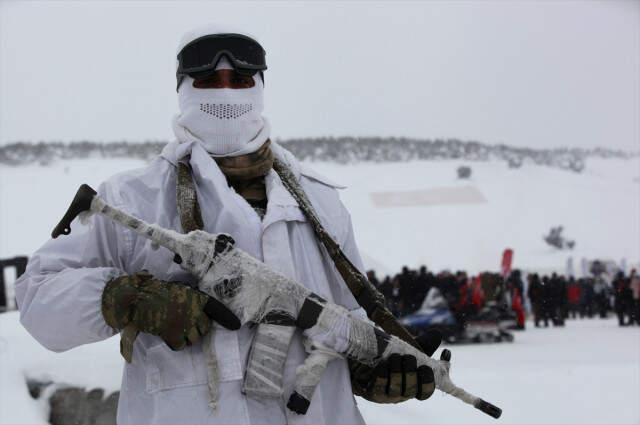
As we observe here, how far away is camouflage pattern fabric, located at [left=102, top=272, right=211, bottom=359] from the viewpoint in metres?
1.84

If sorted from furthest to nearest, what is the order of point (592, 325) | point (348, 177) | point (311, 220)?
point (348, 177)
point (592, 325)
point (311, 220)

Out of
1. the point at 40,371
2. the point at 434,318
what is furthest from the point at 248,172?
the point at 434,318

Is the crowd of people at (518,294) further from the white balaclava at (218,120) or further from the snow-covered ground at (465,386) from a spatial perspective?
the white balaclava at (218,120)

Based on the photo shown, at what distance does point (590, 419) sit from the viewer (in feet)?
17.3

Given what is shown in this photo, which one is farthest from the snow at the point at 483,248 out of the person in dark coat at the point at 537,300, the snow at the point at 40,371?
the person in dark coat at the point at 537,300

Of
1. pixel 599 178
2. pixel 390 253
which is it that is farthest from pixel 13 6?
pixel 599 178

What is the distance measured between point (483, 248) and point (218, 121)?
78.6ft

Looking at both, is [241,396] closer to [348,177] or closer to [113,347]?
[113,347]

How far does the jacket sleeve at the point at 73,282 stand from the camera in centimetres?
190

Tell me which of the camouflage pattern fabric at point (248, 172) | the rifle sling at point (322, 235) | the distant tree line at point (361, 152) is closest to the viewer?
the rifle sling at point (322, 235)

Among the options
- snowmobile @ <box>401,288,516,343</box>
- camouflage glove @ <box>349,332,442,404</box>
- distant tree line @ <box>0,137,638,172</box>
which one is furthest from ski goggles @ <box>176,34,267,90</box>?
distant tree line @ <box>0,137,638,172</box>

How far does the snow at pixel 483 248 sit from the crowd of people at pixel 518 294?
0.54 meters

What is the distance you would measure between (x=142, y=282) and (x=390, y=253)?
2324cm

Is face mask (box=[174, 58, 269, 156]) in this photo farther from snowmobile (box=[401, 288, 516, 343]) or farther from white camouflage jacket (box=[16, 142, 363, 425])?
snowmobile (box=[401, 288, 516, 343])
